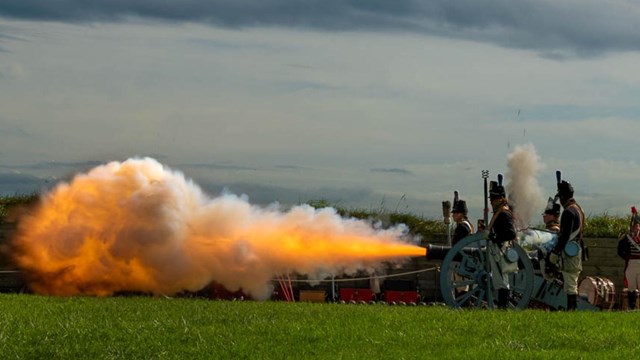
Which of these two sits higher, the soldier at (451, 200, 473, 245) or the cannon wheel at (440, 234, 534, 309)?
the soldier at (451, 200, 473, 245)

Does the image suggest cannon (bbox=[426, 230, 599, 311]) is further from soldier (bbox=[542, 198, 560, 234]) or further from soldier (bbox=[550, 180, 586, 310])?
soldier (bbox=[542, 198, 560, 234])

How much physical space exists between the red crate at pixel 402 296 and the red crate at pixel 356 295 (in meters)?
0.52

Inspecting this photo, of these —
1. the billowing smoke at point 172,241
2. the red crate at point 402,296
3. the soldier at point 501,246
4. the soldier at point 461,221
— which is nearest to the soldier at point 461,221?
the soldier at point 461,221

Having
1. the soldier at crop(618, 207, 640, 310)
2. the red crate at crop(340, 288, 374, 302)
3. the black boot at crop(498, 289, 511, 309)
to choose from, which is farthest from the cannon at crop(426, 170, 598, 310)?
the red crate at crop(340, 288, 374, 302)

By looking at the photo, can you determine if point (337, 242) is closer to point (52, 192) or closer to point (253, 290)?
point (253, 290)

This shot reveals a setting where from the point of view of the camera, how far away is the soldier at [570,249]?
2364 centimetres

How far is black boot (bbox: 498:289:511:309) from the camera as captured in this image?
23297mm

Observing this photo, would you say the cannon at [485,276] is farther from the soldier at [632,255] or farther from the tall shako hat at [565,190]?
the soldier at [632,255]

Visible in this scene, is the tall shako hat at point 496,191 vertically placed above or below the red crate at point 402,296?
above

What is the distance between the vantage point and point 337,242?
25656 millimetres

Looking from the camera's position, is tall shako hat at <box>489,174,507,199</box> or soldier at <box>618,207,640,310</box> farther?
soldier at <box>618,207,640,310</box>

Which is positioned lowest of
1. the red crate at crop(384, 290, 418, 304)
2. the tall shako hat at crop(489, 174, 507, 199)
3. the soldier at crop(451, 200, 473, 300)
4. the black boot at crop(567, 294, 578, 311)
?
the red crate at crop(384, 290, 418, 304)

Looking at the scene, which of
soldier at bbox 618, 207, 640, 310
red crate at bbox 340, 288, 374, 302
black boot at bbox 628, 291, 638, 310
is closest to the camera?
black boot at bbox 628, 291, 638, 310

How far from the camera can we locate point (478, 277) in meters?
23.6
